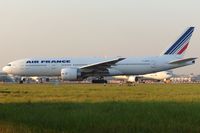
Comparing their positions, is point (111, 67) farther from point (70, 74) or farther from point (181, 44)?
point (181, 44)

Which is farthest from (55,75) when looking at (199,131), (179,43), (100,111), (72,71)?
(199,131)

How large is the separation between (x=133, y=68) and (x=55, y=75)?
34.1 ft

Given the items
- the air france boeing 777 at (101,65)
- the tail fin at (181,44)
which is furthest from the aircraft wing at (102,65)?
the tail fin at (181,44)

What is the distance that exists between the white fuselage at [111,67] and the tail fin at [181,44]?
4.28 feet

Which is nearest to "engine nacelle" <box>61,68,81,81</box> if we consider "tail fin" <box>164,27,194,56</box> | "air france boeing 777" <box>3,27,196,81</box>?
"air france boeing 777" <box>3,27,196,81</box>

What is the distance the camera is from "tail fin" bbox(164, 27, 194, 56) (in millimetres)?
60250

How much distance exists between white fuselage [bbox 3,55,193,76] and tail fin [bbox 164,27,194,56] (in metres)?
1.30

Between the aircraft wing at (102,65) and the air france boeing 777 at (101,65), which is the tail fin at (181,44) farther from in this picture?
the aircraft wing at (102,65)

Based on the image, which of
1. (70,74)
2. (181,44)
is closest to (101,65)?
(70,74)

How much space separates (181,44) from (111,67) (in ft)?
35.0

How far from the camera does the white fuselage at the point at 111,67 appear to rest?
5769 cm

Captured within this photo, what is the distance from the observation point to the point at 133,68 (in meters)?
57.8

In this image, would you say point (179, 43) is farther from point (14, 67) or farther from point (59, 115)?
point (59, 115)

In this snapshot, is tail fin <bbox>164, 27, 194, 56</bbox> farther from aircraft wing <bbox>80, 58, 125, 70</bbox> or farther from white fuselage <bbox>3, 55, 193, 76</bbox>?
aircraft wing <bbox>80, 58, 125, 70</bbox>
